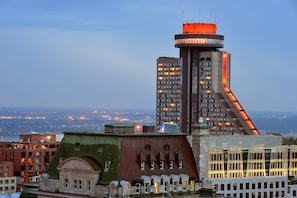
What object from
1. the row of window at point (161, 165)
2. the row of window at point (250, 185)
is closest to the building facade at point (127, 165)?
the row of window at point (161, 165)

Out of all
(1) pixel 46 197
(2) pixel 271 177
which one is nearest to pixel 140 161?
(1) pixel 46 197

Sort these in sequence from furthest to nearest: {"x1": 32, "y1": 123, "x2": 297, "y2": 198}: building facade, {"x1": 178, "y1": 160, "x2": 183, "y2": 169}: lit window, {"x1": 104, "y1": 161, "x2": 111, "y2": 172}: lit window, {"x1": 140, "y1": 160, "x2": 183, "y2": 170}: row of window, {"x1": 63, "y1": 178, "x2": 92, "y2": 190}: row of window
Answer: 1. {"x1": 178, "y1": 160, "x2": 183, "y2": 169}: lit window
2. {"x1": 140, "y1": 160, "x2": 183, "y2": 170}: row of window
3. {"x1": 63, "y1": 178, "x2": 92, "y2": 190}: row of window
4. {"x1": 104, "y1": 161, "x2": 111, "y2": 172}: lit window
5. {"x1": 32, "y1": 123, "x2": 297, "y2": 198}: building facade

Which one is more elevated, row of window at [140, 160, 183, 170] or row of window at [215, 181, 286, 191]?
row of window at [140, 160, 183, 170]

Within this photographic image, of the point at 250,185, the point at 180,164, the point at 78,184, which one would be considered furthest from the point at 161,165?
the point at 250,185

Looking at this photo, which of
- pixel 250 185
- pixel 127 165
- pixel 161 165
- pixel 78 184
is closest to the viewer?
pixel 127 165

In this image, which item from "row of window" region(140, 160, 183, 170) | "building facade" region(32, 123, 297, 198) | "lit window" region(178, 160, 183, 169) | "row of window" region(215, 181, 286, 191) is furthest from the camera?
"row of window" region(215, 181, 286, 191)

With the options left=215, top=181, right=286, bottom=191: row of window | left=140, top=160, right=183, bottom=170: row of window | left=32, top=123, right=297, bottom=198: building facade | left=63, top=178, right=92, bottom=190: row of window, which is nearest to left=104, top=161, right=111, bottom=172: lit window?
left=32, top=123, right=297, bottom=198: building facade

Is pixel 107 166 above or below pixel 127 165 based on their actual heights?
below

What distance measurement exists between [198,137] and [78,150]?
1181 centimetres

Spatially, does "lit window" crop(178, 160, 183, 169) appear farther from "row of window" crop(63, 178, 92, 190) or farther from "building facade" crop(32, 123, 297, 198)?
"row of window" crop(63, 178, 92, 190)

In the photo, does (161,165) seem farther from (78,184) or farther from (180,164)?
(78,184)

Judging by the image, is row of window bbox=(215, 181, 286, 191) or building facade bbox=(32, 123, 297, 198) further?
row of window bbox=(215, 181, 286, 191)

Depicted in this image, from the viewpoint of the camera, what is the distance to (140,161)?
119m

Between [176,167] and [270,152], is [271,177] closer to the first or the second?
[270,152]
